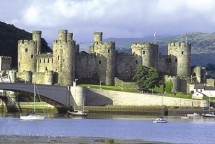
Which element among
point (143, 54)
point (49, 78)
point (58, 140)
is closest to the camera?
point (58, 140)

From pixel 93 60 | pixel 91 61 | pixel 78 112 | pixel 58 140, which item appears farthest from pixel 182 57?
pixel 58 140

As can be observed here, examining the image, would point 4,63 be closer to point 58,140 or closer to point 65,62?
point 65,62

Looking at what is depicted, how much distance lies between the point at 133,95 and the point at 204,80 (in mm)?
17392

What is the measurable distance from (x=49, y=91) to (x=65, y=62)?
768cm

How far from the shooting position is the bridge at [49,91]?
8671cm

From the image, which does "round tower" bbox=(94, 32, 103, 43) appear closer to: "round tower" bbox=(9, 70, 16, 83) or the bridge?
the bridge

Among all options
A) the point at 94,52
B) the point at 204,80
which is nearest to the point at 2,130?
the point at 94,52

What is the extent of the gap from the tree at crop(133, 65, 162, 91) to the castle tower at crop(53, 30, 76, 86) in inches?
298

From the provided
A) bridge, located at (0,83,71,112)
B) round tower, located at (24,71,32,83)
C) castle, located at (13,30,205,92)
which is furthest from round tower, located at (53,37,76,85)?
bridge, located at (0,83,71,112)

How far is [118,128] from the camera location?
69.9 meters

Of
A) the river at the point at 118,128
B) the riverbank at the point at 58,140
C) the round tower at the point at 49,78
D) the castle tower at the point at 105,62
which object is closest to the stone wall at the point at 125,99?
the round tower at the point at 49,78

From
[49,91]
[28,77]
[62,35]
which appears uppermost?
[62,35]

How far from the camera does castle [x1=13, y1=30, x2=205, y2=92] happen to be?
96.2m

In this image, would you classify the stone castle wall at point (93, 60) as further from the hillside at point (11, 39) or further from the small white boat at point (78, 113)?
the hillside at point (11, 39)
